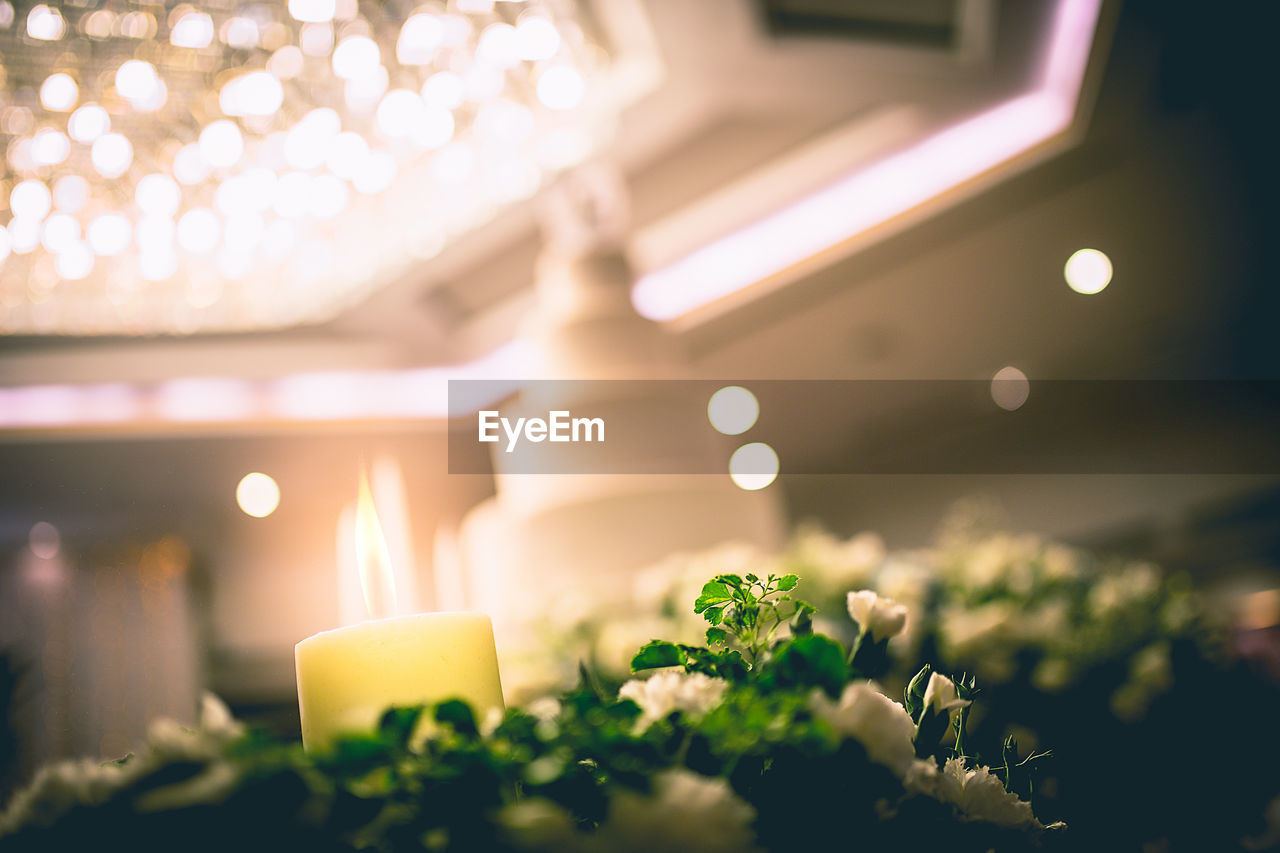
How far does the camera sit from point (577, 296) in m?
1.35

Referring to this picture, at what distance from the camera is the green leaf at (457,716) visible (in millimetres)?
268

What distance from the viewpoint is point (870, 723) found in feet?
0.90

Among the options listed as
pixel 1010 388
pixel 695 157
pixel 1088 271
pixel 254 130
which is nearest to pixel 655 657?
pixel 254 130

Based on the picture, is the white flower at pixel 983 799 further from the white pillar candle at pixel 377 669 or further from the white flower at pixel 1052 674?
the white flower at pixel 1052 674

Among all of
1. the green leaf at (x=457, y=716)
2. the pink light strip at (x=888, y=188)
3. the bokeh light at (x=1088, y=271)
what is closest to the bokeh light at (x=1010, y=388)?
the bokeh light at (x=1088, y=271)

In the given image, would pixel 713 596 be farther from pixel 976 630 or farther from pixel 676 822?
pixel 976 630

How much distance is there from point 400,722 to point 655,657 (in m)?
0.10

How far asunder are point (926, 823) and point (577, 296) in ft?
3.72

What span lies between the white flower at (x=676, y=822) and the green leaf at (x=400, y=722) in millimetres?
67

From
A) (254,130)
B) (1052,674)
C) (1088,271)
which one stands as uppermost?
(1088,271)

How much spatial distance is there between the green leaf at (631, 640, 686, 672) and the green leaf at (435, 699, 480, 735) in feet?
0.23

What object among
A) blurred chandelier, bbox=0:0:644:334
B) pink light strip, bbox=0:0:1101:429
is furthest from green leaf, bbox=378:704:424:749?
pink light strip, bbox=0:0:1101:429

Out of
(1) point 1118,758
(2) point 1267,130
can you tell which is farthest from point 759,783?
(2) point 1267,130

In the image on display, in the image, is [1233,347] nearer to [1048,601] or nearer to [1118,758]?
[1048,601]
